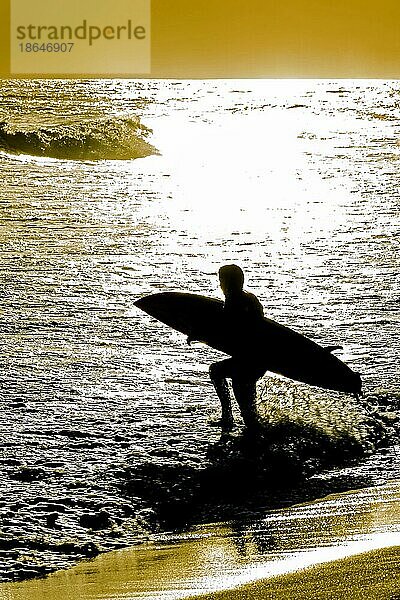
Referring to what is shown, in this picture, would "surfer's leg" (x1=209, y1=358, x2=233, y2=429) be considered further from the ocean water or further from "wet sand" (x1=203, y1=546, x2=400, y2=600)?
"wet sand" (x1=203, y1=546, x2=400, y2=600)

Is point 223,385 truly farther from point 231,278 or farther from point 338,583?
point 338,583

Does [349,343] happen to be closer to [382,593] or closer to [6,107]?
[382,593]

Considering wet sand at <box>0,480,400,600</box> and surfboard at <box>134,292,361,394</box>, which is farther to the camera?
surfboard at <box>134,292,361,394</box>

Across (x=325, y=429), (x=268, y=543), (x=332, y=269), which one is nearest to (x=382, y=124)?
(x=332, y=269)

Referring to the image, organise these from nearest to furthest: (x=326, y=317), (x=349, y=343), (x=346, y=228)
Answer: (x=349, y=343)
(x=326, y=317)
(x=346, y=228)

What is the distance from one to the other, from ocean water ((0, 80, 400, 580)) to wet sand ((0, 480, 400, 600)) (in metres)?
0.35

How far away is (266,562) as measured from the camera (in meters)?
4.63

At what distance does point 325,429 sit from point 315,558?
332 centimetres

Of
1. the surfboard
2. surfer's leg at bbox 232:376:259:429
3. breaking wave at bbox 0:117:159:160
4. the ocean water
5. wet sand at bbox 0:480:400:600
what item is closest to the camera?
wet sand at bbox 0:480:400:600

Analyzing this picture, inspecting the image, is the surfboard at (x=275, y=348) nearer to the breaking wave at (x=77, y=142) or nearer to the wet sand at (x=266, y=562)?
the wet sand at (x=266, y=562)

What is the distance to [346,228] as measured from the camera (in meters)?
18.1

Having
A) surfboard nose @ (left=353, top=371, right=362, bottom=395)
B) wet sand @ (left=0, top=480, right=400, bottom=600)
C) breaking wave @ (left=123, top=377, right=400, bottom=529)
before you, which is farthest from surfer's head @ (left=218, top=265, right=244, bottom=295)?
wet sand @ (left=0, top=480, right=400, bottom=600)

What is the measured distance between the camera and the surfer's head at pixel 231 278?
743cm

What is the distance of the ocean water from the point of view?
662cm
